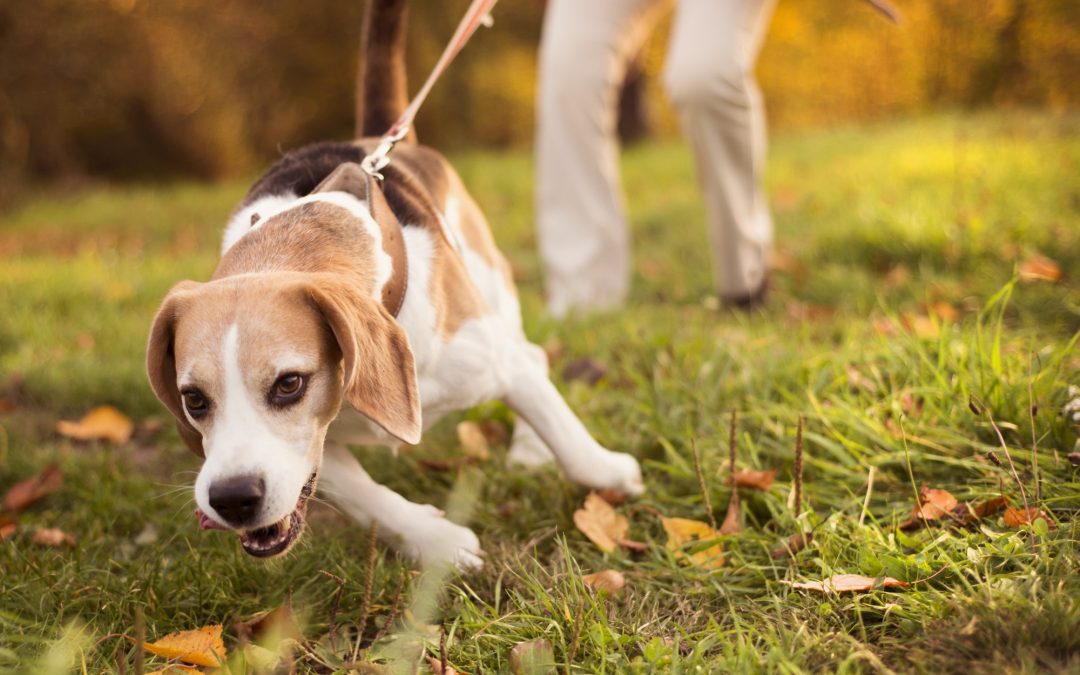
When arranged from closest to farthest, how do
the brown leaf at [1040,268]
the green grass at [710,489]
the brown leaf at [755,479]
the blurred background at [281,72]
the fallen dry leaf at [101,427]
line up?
the green grass at [710,489] → the brown leaf at [755,479] → the fallen dry leaf at [101,427] → the brown leaf at [1040,268] → the blurred background at [281,72]

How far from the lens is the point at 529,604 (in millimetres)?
2018

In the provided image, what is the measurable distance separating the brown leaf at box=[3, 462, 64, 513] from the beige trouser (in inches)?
85.8

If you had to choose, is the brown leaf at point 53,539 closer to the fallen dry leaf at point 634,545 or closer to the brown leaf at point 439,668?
the brown leaf at point 439,668

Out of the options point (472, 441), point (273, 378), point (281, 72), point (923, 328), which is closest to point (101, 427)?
point (472, 441)

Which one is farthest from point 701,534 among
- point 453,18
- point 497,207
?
point 453,18

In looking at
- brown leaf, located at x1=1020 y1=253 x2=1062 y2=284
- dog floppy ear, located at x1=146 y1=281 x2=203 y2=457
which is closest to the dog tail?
dog floppy ear, located at x1=146 y1=281 x2=203 y2=457

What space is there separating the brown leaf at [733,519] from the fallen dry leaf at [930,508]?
39 centimetres

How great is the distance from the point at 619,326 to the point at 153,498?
197 centimetres

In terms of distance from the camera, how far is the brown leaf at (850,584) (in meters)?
1.92

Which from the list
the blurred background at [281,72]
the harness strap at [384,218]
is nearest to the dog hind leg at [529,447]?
the harness strap at [384,218]

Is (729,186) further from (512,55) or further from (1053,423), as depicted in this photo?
(512,55)

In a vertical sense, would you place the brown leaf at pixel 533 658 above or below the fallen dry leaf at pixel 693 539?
above

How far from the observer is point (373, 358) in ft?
6.17

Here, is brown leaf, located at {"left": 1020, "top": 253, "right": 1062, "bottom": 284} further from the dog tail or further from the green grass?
the dog tail
